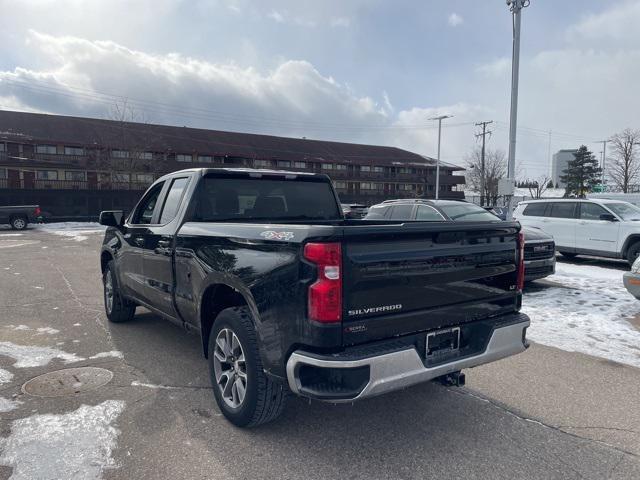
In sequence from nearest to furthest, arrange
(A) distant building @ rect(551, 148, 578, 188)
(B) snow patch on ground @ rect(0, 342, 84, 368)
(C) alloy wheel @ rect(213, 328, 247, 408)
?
1. (C) alloy wheel @ rect(213, 328, 247, 408)
2. (B) snow patch on ground @ rect(0, 342, 84, 368)
3. (A) distant building @ rect(551, 148, 578, 188)

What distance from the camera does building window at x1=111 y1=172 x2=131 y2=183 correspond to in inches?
1551

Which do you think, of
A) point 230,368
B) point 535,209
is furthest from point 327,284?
point 535,209

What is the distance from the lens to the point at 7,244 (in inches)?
706

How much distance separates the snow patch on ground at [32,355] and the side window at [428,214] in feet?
21.5

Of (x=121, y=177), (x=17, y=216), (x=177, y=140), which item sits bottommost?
(x=17, y=216)

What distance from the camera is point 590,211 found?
12.2 m

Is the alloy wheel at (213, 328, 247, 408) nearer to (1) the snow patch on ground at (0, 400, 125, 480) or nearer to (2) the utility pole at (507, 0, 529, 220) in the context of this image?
(1) the snow patch on ground at (0, 400, 125, 480)

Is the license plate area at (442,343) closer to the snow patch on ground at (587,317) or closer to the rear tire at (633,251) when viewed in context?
the snow patch on ground at (587,317)

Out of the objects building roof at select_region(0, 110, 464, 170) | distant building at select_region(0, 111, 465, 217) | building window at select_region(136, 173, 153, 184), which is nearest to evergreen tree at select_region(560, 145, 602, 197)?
building roof at select_region(0, 110, 464, 170)

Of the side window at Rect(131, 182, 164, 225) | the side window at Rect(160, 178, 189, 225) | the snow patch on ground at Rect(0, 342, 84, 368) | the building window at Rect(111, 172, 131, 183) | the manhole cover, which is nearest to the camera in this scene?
the manhole cover

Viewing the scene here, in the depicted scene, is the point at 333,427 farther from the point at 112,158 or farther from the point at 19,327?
the point at 112,158

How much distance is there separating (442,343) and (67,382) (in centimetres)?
335

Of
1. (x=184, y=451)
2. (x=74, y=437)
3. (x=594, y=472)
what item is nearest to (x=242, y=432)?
(x=184, y=451)

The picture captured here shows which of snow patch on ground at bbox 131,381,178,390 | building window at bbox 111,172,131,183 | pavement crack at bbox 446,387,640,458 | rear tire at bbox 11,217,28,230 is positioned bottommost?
pavement crack at bbox 446,387,640,458
